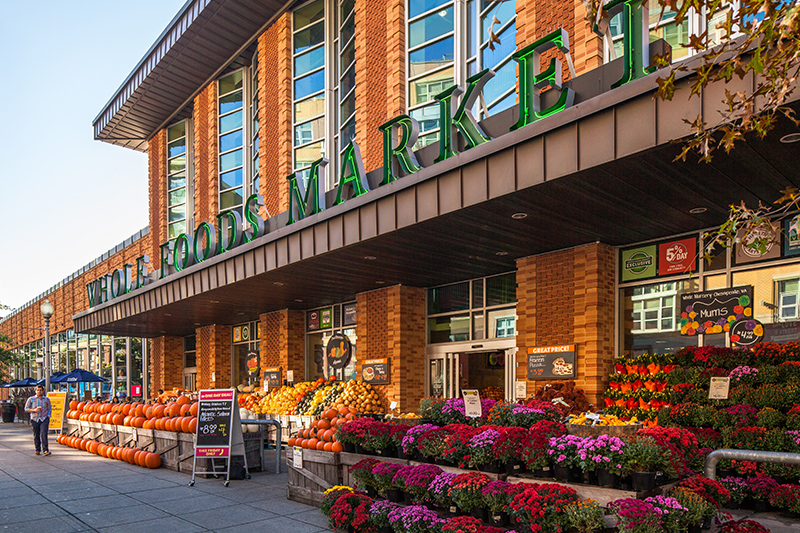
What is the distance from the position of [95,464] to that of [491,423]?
10196 millimetres

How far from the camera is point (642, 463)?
19.2 feet

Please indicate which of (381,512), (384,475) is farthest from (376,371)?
(381,512)

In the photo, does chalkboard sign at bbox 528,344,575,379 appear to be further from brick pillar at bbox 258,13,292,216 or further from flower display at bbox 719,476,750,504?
brick pillar at bbox 258,13,292,216

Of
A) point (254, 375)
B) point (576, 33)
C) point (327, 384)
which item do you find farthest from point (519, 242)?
point (254, 375)

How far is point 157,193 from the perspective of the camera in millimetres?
31469

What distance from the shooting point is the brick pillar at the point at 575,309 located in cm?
1130

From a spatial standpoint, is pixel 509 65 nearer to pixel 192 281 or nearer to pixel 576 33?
pixel 576 33

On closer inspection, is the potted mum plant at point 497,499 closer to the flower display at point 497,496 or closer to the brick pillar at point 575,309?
the flower display at point 497,496

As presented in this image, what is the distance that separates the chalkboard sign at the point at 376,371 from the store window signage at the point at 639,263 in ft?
22.6

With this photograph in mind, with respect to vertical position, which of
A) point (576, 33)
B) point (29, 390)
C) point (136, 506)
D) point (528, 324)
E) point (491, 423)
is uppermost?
point (576, 33)

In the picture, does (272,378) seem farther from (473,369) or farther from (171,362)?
(171,362)

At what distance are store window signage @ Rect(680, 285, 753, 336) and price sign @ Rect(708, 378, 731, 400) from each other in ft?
4.68

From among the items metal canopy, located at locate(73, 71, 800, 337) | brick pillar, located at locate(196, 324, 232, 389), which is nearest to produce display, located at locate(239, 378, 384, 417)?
metal canopy, located at locate(73, 71, 800, 337)

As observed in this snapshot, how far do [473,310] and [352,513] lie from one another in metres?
8.24
